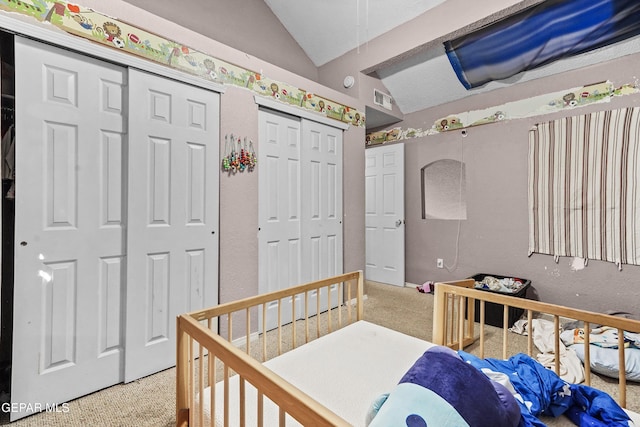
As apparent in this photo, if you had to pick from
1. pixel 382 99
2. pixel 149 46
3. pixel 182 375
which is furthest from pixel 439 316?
Result: pixel 382 99

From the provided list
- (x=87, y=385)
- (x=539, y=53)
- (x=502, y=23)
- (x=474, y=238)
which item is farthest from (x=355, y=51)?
(x=87, y=385)

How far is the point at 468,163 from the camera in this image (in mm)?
3607

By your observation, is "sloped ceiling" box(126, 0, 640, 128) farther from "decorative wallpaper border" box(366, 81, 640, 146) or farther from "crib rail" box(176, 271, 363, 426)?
"crib rail" box(176, 271, 363, 426)

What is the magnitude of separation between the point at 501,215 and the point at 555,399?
2.67 m

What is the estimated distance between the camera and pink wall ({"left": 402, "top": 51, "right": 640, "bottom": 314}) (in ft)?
8.93

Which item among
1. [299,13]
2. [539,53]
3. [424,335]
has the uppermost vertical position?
[299,13]

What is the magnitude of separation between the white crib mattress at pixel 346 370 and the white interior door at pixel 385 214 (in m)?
2.50

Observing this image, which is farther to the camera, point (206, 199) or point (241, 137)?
point (241, 137)

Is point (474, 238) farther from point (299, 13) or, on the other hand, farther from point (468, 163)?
point (299, 13)

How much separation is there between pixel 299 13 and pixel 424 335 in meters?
3.33

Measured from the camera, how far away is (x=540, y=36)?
2668 mm

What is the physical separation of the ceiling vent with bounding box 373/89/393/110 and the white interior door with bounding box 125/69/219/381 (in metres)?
2.09

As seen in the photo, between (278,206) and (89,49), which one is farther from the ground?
(89,49)

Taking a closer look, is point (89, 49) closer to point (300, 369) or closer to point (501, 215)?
point (300, 369)
